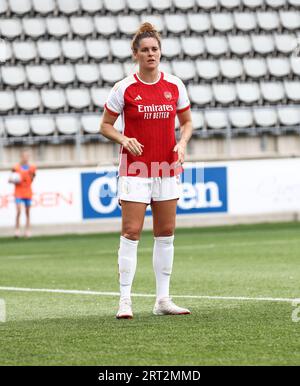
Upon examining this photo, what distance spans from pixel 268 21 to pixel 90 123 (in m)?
6.31

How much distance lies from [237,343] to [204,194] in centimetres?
1573

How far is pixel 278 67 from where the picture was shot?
85.5ft

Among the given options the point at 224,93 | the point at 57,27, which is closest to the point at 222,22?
the point at 224,93

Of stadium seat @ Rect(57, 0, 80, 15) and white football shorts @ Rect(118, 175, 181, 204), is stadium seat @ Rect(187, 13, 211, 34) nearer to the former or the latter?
stadium seat @ Rect(57, 0, 80, 15)

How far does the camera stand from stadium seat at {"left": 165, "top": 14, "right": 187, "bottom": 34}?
25.8 m

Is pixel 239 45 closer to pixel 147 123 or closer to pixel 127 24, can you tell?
pixel 127 24

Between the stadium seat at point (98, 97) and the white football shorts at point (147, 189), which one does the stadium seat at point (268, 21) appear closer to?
the stadium seat at point (98, 97)

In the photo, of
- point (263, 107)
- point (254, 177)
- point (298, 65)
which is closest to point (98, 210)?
point (254, 177)

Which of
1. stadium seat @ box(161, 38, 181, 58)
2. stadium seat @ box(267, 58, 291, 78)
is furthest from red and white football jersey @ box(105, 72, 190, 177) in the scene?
stadium seat @ box(267, 58, 291, 78)

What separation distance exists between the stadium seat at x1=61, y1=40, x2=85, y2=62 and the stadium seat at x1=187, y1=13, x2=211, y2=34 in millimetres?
2946

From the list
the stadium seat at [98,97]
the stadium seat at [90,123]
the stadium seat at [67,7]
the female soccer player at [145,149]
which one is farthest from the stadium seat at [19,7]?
the female soccer player at [145,149]

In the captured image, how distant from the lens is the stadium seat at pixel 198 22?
26.1 metres

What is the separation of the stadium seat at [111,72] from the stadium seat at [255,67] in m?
3.25
